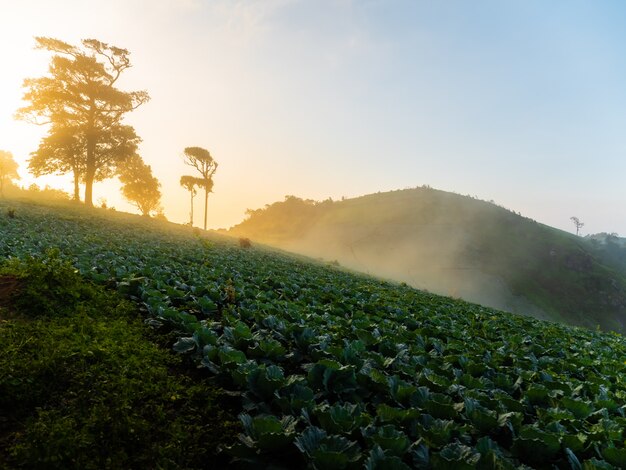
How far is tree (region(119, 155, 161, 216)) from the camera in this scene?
2685 inches

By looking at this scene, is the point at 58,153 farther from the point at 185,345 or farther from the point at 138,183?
the point at 185,345

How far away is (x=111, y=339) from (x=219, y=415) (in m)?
2.53

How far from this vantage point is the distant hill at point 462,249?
87375 millimetres

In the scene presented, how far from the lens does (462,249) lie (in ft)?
345

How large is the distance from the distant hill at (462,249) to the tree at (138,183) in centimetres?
2041

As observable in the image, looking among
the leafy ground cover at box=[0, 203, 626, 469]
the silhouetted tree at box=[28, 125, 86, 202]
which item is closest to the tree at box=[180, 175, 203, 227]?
the silhouetted tree at box=[28, 125, 86, 202]

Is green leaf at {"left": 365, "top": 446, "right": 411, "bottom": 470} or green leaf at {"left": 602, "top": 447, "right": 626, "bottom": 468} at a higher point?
green leaf at {"left": 365, "top": 446, "right": 411, "bottom": 470}

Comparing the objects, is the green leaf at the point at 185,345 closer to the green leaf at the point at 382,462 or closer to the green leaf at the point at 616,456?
the green leaf at the point at 382,462

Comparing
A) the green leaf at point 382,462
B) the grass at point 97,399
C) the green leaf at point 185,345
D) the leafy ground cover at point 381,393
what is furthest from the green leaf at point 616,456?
the green leaf at point 185,345

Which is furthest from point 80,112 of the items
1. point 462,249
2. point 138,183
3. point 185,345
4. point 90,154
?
point 462,249

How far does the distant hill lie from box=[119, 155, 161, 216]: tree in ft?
67.0

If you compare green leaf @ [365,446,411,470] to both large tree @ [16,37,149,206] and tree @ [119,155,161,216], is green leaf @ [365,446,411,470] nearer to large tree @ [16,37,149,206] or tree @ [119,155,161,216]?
large tree @ [16,37,149,206]

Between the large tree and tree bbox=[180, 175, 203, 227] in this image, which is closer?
the large tree

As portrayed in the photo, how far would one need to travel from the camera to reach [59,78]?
4222 cm
